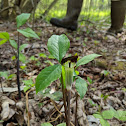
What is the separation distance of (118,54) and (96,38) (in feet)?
5.02

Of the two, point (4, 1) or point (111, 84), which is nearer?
point (111, 84)

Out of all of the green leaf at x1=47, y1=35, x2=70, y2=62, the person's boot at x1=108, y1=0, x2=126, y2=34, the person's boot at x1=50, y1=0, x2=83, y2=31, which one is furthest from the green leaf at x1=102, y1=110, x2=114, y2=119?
the person's boot at x1=108, y1=0, x2=126, y2=34

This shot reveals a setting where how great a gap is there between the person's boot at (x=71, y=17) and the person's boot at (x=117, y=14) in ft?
Answer: 3.75

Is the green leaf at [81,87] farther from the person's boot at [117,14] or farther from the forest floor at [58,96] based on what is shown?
the person's boot at [117,14]

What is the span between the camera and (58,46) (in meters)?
0.59

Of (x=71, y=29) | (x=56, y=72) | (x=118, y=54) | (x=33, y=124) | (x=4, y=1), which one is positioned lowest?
(x=33, y=124)

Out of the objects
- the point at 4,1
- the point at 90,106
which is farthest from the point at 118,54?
the point at 4,1

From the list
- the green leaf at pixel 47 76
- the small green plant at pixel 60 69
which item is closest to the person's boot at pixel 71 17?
the small green plant at pixel 60 69

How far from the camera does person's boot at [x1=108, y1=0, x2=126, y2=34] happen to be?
15.0 feet

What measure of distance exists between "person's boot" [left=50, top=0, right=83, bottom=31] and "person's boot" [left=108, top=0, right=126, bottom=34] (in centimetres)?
114

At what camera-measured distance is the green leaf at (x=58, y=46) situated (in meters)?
0.57

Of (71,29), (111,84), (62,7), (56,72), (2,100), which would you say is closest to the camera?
(56,72)

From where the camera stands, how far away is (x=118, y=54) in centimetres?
303

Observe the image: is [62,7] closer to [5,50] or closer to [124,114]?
[5,50]
